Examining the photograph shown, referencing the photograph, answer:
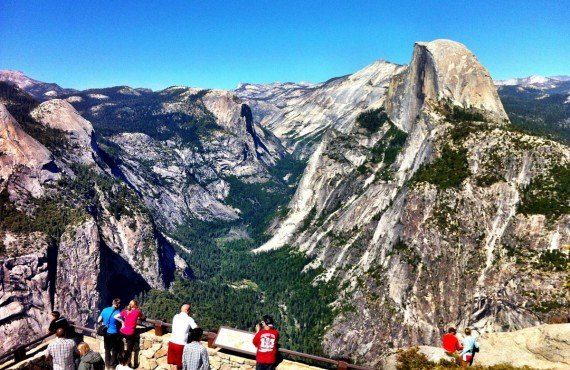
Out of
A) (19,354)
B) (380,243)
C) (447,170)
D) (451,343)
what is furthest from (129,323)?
(380,243)

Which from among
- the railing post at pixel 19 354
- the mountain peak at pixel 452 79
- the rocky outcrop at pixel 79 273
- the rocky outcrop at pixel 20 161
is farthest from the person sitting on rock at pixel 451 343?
the rocky outcrop at pixel 20 161

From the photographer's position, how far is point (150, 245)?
17662 centimetres

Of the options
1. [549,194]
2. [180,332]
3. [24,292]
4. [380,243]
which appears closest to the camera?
[180,332]

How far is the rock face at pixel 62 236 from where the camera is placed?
112m

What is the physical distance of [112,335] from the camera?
25.4 metres

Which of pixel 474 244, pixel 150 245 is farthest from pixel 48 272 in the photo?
pixel 474 244

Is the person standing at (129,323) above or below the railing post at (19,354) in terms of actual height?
above

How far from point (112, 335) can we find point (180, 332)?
6523mm

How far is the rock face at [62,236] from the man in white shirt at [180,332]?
109385mm

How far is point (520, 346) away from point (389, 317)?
86270 millimetres

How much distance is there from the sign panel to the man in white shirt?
4.53 meters

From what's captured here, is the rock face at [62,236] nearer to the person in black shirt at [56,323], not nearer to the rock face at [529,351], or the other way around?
the person in black shirt at [56,323]

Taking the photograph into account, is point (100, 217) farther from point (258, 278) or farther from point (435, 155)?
point (435, 155)

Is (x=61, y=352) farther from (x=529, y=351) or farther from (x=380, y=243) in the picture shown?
(x=380, y=243)
